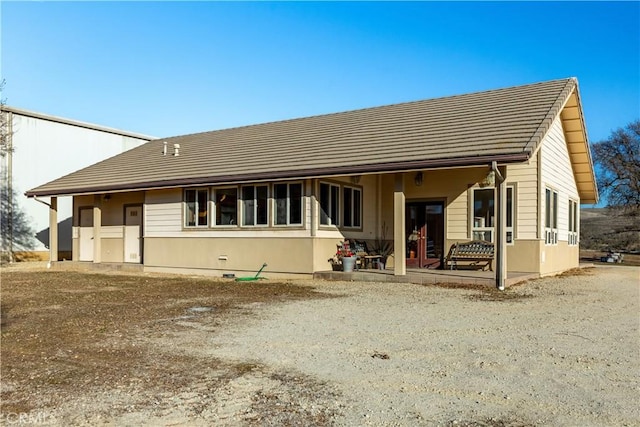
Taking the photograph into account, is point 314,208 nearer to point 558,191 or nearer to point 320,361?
point 558,191

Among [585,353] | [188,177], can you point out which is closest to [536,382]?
[585,353]

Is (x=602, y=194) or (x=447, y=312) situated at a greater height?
(x=602, y=194)

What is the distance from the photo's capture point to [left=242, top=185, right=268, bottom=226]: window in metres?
15.7

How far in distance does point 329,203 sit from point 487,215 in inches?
172

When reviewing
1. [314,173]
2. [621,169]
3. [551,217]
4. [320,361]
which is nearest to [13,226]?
[314,173]

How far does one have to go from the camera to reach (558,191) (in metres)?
16.7

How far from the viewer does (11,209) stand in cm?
2352

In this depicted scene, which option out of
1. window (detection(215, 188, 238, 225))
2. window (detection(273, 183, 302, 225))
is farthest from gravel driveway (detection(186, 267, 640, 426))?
window (detection(215, 188, 238, 225))

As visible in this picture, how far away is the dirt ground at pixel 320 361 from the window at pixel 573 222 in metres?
9.45

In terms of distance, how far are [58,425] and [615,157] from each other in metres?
40.4

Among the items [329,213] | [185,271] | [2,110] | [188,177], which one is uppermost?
[2,110]

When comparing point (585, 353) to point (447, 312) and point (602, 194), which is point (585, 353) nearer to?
point (447, 312)

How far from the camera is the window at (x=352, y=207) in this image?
628 inches

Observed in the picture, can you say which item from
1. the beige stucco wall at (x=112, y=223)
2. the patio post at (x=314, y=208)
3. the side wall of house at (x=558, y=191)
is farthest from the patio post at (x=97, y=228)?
the side wall of house at (x=558, y=191)
